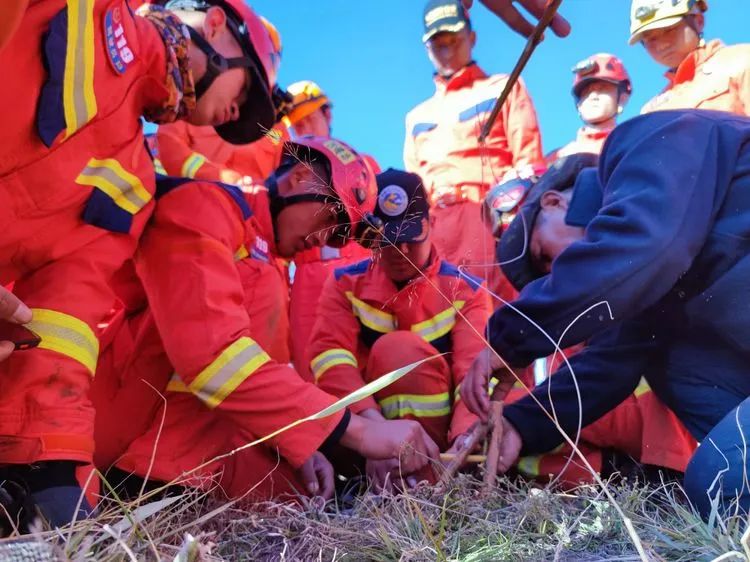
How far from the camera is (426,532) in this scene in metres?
1.32

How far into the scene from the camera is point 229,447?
223 cm

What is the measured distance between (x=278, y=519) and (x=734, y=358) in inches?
47.6

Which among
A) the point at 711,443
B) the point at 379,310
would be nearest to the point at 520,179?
the point at 379,310

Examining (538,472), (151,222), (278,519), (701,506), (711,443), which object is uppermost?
(151,222)

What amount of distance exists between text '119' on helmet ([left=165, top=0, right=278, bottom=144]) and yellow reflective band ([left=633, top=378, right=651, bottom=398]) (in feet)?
4.71

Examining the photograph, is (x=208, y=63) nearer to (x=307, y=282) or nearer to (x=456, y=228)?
(x=307, y=282)

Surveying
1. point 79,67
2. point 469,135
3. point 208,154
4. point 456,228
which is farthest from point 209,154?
point 79,67

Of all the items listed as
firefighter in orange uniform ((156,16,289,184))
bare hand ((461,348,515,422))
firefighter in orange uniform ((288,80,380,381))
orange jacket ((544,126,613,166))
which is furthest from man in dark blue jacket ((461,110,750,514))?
orange jacket ((544,126,613,166))

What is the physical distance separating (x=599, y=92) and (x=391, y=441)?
3857 millimetres

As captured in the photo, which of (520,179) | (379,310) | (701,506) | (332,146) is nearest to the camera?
(701,506)

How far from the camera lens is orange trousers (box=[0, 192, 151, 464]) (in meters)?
1.59

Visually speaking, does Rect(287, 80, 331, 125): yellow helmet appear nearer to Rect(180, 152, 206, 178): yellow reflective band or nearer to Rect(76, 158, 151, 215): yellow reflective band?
Rect(180, 152, 206, 178): yellow reflective band

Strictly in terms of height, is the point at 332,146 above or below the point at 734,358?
above

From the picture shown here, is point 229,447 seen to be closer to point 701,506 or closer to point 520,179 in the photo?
point 701,506
